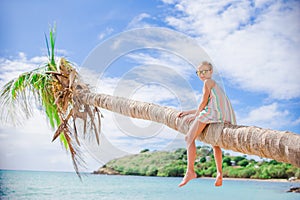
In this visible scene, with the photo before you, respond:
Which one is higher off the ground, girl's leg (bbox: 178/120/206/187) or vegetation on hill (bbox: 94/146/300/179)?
vegetation on hill (bbox: 94/146/300/179)

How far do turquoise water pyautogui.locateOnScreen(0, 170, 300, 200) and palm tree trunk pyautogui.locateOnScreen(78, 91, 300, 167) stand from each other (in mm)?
7286

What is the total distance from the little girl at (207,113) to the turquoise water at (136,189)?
751 cm

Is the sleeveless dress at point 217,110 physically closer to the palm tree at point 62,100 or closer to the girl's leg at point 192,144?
the girl's leg at point 192,144

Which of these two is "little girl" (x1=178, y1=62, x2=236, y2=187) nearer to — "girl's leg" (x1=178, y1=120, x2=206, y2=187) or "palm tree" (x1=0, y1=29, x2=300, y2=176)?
"girl's leg" (x1=178, y1=120, x2=206, y2=187)

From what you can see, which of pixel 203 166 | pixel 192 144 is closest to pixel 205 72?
pixel 192 144

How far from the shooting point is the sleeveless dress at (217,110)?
2.12 meters

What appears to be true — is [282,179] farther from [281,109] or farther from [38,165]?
[38,165]

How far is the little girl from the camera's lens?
2123 millimetres

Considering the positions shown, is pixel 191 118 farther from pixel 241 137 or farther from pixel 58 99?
pixel 58 99

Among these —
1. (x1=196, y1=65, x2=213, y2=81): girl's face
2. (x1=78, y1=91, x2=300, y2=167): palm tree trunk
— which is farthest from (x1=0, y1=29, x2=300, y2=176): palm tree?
(x1=196, y1=65, x2=213, y2=81): girl's face

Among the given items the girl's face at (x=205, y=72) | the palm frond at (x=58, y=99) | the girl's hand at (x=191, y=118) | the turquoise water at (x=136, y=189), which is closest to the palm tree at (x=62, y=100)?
the palm frond at (x=58, y=99)

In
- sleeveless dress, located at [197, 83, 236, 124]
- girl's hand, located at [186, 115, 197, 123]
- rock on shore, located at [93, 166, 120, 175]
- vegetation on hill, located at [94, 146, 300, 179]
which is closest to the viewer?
sleeveless dress, located at [197, 83, 236, 124]

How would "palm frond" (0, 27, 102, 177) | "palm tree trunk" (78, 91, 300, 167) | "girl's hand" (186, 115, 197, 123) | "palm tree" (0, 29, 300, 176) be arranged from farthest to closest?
1. "palm frond" (0, 27, 102, 177)
2. "palm tree" (0, 29, 300, 176)
3. "girl's hand" (186, 115, 197, 123)
4. "palm tree trunk" (78, 91, 300, 167)

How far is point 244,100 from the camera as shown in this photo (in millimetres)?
9453
